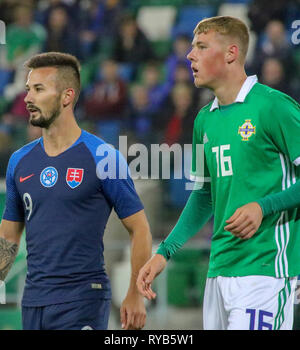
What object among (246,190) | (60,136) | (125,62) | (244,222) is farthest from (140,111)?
(244,222)

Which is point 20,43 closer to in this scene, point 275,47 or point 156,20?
point 156,20

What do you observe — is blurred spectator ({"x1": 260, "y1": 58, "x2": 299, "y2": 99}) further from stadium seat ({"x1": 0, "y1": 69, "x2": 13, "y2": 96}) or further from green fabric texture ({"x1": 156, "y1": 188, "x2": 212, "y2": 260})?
green fabric texture ({"x1": 156, "y1": 188, "x2": 212, "y2": 260})

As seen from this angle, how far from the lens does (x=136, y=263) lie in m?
4.00

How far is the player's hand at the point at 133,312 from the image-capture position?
388cm

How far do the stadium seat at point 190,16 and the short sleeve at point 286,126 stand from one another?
26.4 ft

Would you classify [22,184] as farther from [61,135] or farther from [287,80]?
[287,80]

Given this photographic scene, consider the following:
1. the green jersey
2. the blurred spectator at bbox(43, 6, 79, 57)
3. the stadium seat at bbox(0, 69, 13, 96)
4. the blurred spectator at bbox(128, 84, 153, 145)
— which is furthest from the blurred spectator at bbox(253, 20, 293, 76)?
the green jersey

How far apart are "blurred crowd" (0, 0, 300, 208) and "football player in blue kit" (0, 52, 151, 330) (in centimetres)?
482

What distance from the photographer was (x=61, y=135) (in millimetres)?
4172

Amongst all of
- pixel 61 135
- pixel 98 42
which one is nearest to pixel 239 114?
pixel 61 135

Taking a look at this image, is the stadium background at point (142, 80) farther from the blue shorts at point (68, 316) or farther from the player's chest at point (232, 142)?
the player's chest at point (232, 142)

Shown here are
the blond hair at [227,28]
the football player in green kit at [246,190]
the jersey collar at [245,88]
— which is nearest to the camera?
the football player in green kit at [246,190]

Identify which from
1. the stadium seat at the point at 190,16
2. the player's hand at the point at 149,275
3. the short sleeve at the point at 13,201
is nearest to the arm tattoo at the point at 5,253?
the short sleeve at the point at 13,201
